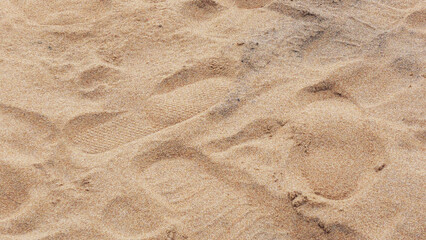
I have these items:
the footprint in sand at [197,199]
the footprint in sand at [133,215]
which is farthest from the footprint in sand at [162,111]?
the footprint in sand at [133,215]

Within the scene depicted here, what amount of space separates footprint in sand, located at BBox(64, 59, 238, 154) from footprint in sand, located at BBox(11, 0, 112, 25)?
0.76 metres

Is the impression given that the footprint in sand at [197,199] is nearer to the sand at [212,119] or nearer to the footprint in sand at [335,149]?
the sand at [212,119]

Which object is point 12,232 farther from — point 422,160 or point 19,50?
point 422,160

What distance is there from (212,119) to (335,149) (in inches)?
21.8

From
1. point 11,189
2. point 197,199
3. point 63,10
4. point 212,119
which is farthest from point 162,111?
point 63,10

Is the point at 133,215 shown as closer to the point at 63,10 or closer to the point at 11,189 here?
the point at 11,189

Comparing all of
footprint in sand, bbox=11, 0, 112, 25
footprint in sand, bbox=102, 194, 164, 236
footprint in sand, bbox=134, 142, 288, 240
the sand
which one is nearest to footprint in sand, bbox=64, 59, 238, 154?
the sand

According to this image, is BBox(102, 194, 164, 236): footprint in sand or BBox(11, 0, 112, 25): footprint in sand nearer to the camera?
BBox(102, 194, 164, 236): footprint in sand

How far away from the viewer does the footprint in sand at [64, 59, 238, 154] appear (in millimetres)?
1924

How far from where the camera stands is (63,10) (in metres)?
2.59

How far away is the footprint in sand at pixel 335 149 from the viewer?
172 centimetres

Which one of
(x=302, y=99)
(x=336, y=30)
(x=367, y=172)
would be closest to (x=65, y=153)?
(x=302, y=99)

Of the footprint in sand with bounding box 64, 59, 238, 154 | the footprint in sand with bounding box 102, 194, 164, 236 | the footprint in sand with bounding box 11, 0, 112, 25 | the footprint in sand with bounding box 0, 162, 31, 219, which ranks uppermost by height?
the footprint in sand with bounding box 11, 0, 112, 25

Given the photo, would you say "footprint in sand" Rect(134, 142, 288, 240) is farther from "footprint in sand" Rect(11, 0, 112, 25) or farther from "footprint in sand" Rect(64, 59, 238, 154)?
"footprint in sand" Rect(11, 0, 112, 25)
